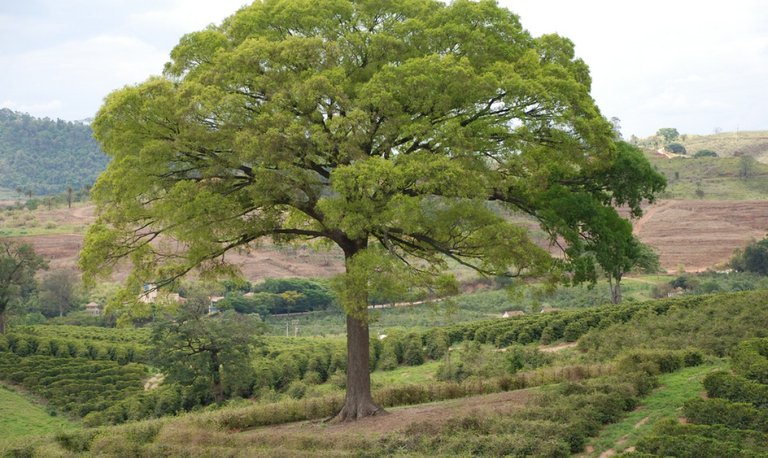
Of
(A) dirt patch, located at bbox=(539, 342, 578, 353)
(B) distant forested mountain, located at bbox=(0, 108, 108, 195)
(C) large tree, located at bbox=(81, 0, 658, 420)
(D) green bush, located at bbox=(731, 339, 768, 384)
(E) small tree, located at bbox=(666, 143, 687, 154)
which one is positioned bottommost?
(A) dirt patch, located at bbox=(539, 342, 578, 353)

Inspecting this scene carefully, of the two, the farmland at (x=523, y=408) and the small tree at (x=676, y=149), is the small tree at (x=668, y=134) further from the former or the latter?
the farmland at (x=523, y=408)

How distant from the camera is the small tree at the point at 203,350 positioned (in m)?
25.2

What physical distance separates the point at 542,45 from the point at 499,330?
1878cm

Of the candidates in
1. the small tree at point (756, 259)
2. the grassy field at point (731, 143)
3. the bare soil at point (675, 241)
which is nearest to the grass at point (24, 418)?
the bare soil at point (675, 241)

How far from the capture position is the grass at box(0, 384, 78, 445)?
89.2 ft

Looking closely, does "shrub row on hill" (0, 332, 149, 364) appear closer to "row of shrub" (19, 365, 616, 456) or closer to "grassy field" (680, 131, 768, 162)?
"row of shrub" (19, 365, 616, 456)

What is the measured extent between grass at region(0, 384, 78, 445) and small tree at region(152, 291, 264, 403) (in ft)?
14.7

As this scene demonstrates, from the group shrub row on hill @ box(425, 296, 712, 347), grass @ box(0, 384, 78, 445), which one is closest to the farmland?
shrub row on hill @ box(425, 296, 712, 347)

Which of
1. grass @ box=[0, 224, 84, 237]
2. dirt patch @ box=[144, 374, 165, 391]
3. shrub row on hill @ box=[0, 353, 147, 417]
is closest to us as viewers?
shrub row on hill @ box=[0, 353, 147, 417]

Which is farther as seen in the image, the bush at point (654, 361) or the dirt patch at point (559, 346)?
the dirt patch at point (559, 346)

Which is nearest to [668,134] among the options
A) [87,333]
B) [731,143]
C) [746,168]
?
[731,143]

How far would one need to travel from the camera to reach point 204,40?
15148mm

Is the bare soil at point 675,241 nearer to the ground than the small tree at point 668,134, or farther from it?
nearer to the ground

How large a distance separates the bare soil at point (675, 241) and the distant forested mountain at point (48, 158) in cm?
8459
